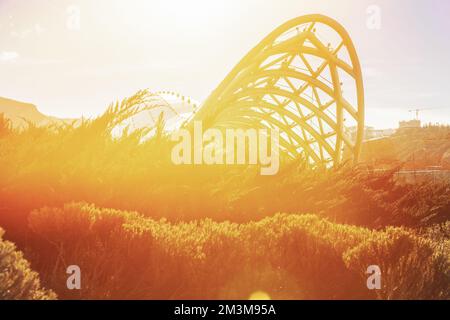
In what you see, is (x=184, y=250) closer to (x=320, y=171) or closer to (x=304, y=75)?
(x=320, y=171)

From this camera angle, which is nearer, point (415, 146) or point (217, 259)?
point (217, 259)

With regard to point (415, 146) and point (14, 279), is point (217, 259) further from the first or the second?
point (415, 146)

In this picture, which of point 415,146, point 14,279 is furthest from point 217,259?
point 415,146

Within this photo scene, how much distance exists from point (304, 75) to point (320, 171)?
15.3 metres

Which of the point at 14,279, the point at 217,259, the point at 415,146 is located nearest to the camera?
the point at 14,279

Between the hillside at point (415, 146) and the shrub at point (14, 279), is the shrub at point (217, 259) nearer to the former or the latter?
the shrub at point (14, 279)

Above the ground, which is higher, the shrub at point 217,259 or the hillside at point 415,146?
the hillside at point 415,146

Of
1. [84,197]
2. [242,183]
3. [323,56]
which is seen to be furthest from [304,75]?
[84,197]

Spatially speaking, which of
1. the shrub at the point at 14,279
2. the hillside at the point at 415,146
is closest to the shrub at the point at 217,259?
the shrub at the point at 14,279

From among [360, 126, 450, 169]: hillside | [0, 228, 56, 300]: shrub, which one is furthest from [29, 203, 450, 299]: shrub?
[360, 126, 450, 169]: hillside

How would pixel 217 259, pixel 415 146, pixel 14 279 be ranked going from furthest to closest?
1. pixel 415 146
2. pixel 217 259
3. pixel 14 279

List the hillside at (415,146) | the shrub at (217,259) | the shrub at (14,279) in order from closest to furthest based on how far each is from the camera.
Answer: the shrub at (14,279)
the shrub at (217,259)
the hillside at (415,146)

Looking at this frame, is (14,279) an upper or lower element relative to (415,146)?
lower

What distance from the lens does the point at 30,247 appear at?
433cm
